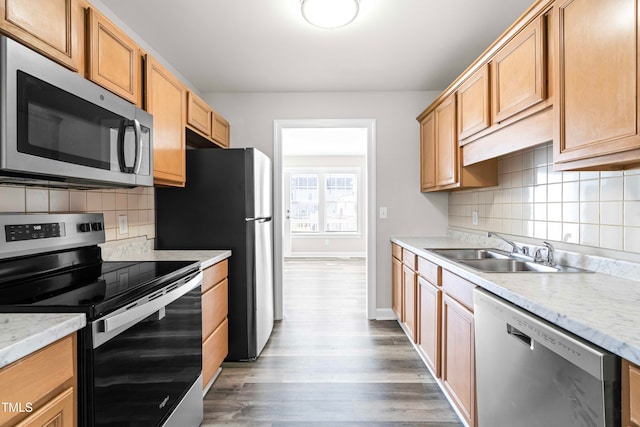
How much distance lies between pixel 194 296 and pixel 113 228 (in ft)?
2.48

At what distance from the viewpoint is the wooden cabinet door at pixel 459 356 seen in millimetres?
1544

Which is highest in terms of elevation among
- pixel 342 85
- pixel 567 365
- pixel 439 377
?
pixel 342 85

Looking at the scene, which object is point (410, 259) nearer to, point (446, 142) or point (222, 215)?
point (446, 142)

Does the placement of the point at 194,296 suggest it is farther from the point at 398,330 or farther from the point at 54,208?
the point at 398,330

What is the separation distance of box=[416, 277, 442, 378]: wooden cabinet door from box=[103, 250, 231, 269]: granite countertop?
55.1 inches

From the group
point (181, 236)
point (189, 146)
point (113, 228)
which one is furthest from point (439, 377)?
point (189, 146)

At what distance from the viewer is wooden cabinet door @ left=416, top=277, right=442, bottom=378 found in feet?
6.57

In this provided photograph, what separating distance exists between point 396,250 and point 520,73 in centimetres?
187

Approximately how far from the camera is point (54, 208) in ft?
5.12

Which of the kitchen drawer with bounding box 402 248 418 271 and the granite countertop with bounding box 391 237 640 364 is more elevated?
the granite countertop with bounding box 391 237 640 364

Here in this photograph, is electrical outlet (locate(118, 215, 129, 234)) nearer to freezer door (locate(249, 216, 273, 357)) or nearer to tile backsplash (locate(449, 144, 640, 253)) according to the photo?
freezer door (locate(249, 216, 273, 357))

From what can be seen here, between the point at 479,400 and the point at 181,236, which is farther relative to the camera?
the point at 181,236

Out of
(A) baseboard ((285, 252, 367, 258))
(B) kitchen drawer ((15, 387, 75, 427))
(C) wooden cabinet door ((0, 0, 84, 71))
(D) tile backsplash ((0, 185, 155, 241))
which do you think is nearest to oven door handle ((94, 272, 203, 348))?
(B) kitchen drawer ((15, 387, 75, 427))

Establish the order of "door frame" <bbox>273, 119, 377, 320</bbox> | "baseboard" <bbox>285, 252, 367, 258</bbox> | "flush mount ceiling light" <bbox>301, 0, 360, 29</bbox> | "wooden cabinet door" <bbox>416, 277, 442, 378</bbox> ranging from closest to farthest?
"flush mount ceiling light" <bbox>301, 0, 360, 29</bbox> → "wooden cabinet door" <bbox>416, 277, 442, 378</bbox> → "door frame" <bbox>273, 119, 377, 320</bbox> → "baseboard" <bbox>285, 252, 367, 258</bbox>
